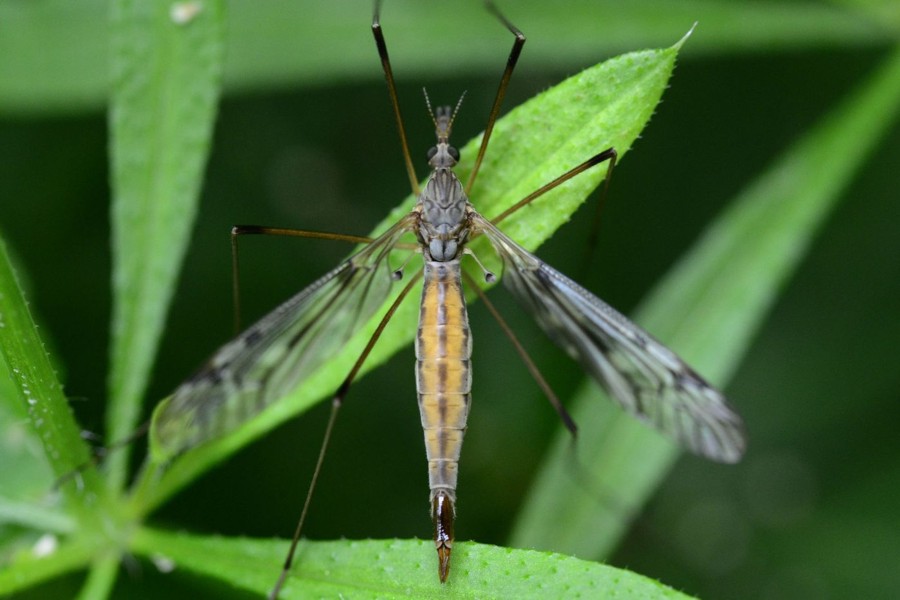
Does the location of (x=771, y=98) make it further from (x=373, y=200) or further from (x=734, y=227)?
(x=373, y=200)

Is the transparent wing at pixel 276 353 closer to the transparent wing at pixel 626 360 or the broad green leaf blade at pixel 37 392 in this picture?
the broad green leaf blade at pixel 37 392

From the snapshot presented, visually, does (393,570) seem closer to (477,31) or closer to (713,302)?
(713,302)

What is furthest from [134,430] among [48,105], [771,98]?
[771,98]

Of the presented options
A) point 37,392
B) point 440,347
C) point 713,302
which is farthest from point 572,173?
point 37,392

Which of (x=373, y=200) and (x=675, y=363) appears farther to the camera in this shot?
(x=373, y=200)

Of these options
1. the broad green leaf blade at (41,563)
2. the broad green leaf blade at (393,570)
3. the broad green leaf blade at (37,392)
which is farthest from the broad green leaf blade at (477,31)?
the broad green leaf blade at (393,570)

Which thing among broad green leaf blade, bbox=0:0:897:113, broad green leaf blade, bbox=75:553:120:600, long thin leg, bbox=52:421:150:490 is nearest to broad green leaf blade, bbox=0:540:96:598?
broad green leaf blade, bbox=75:553:120:600

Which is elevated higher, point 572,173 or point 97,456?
point 572,173

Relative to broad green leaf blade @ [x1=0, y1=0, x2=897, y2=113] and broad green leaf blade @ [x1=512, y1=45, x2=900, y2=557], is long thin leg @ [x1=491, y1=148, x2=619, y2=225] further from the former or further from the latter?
broad green leaf blade @ [x1=0, y1=0, x2=897, y2=113]
